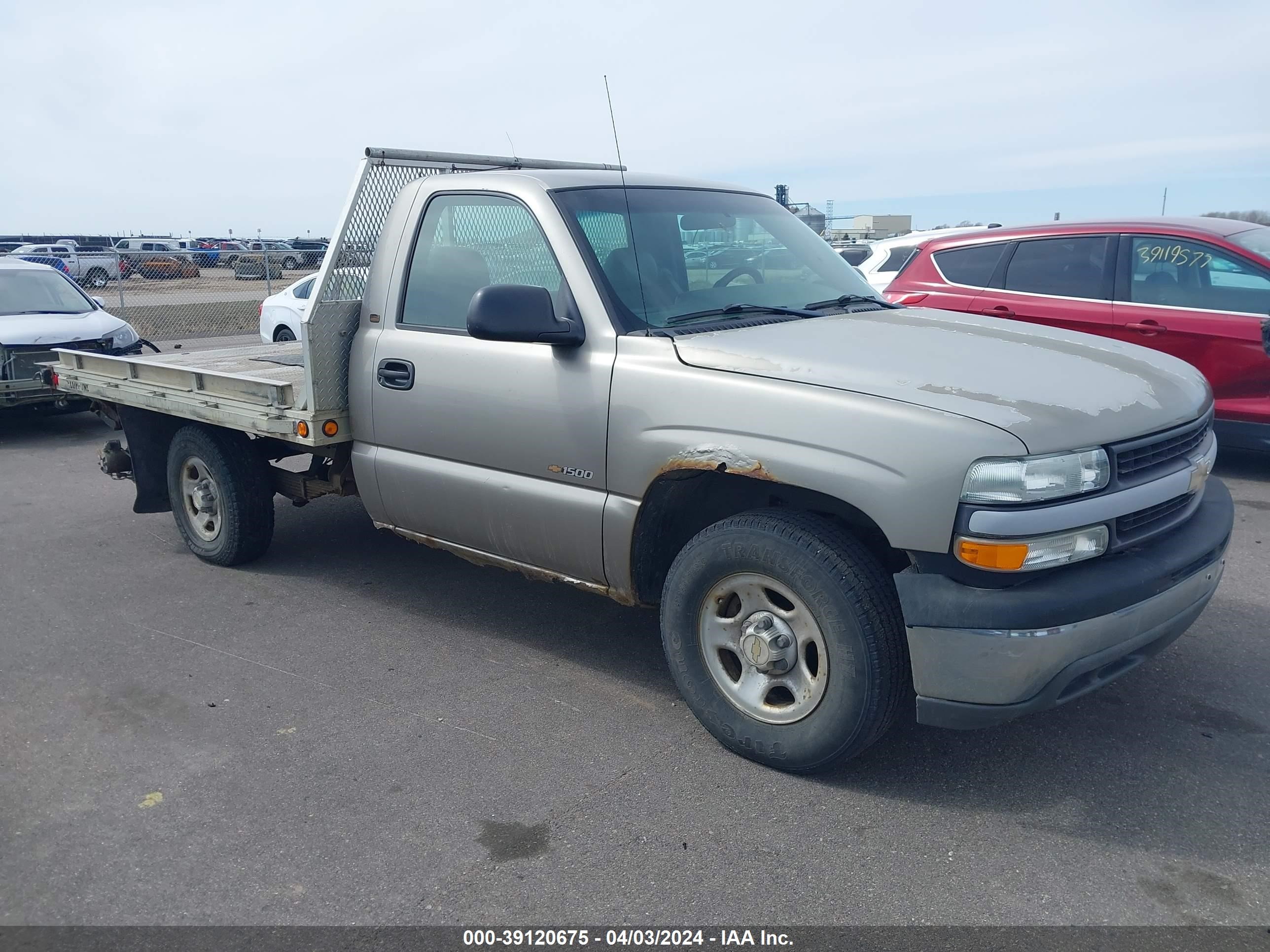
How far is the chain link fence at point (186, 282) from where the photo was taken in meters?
20.1

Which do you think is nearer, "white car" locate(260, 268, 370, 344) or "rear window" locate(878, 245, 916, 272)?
"rear window" locate(878, 245, 916, 272)

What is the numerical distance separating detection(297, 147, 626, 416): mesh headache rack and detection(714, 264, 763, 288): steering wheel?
2.18 feet

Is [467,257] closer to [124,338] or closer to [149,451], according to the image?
[149,451]

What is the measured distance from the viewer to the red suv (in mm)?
7188

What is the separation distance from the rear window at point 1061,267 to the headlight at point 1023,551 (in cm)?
524

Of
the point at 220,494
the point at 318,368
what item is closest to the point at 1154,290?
the point at 318,368

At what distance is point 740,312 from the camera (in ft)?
13.8

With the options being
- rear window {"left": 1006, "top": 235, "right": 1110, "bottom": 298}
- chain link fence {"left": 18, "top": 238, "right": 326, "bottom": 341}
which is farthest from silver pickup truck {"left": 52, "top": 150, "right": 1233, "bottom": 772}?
chain link fence {"left": 18, "top": 238, "right": 326, "bottom": 341}

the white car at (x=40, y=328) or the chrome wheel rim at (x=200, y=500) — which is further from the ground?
the white car at (x=40, y=328)

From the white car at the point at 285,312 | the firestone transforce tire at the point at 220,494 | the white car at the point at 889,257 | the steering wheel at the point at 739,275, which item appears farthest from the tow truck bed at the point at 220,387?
the white car at the point at 889,257

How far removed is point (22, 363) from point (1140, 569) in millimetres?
9976

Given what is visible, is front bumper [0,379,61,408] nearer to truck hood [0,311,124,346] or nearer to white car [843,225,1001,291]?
truck hood [0,311,124,346]

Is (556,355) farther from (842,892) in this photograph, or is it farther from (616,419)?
(842,892)

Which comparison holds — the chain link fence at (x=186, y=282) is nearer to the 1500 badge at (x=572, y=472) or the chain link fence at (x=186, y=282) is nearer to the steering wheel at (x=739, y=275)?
the steering wheel at (x=739, y=275)
